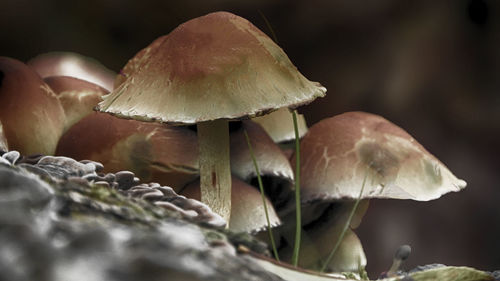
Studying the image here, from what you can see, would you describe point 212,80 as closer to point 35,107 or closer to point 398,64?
point 35,107

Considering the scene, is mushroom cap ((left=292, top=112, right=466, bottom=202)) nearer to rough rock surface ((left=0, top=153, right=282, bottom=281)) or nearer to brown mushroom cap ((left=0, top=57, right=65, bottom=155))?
brown mushroom cap ((left=0, top=57, right=65, bottom=155))

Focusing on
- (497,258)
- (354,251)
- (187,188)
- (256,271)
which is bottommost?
(497,258)

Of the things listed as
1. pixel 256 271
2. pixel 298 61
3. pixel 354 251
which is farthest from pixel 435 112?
pixel 256 271

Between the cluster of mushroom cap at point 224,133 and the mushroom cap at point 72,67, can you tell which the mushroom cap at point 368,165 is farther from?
the mushroom cap at point 72,67

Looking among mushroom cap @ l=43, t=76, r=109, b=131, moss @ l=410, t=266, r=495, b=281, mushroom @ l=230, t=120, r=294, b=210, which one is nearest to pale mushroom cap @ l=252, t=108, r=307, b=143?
mushroom @ l=230, t=120, r=294, b=210

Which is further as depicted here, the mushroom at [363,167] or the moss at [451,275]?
the mushroom at [363,167]

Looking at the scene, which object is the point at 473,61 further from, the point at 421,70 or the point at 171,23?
the point at 171,23

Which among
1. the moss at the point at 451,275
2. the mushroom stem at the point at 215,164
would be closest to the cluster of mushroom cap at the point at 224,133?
the mushroom stem at the point at 215,164

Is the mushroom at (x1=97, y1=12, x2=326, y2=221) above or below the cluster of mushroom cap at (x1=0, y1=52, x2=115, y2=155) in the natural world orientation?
above
